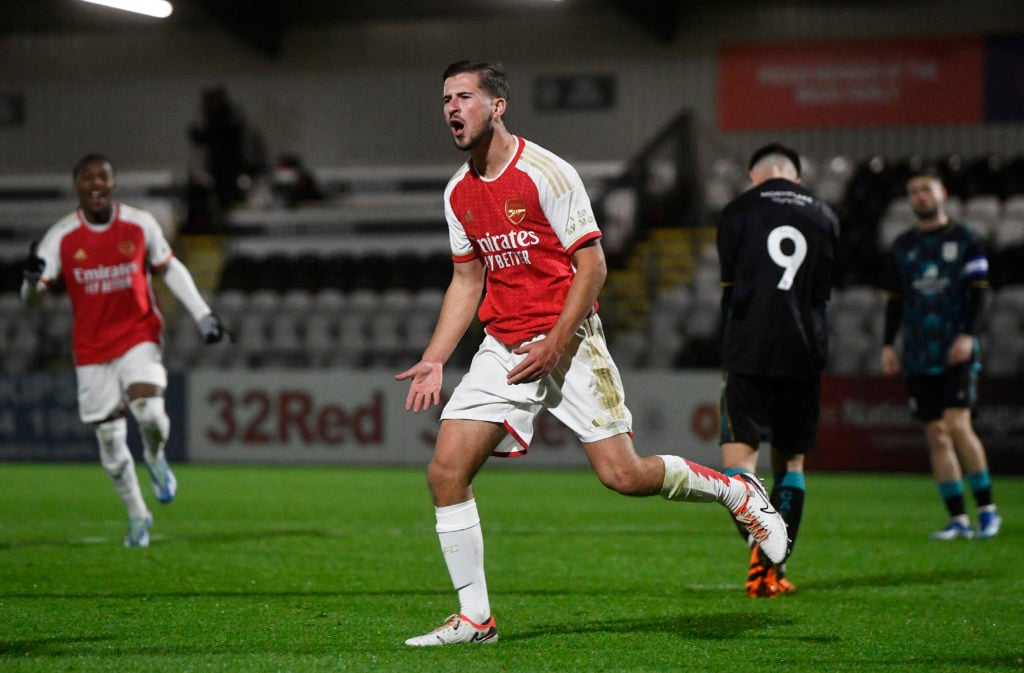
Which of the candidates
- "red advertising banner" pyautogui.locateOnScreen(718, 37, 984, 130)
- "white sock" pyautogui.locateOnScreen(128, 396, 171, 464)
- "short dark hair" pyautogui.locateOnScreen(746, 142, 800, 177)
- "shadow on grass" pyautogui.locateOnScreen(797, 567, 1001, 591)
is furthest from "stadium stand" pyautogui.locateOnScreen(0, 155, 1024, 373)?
"short dark hair" pyautogui.locateOnScreen(746, 142, 800, 177)

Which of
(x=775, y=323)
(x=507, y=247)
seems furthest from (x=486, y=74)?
(x=775, y=323)

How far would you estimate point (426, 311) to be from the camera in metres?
17.7

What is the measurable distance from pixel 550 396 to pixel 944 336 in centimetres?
443

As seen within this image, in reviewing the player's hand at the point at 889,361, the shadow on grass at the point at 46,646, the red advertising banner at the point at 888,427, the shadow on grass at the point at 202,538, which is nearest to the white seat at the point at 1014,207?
the red advertising banner at the point at 888,427

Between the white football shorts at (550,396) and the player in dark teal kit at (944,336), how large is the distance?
13.5ft

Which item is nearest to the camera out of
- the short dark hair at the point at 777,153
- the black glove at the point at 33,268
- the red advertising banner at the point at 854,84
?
the short dark hair at the point at 777,153

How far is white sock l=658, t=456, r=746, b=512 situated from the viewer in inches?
209

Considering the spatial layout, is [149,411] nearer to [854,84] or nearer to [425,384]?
[425,384]

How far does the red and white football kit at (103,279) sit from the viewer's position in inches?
326

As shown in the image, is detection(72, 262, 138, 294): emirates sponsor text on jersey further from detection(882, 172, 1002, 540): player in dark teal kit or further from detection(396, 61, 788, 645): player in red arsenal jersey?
detection(882, 172, 1002, 540): player in dark teal kit

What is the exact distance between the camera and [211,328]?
8094 mm

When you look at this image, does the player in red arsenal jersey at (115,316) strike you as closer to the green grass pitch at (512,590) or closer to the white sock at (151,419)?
the white sock at (151,419)

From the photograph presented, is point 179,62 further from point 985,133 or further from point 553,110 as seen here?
point 985,133

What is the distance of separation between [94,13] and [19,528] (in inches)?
658
